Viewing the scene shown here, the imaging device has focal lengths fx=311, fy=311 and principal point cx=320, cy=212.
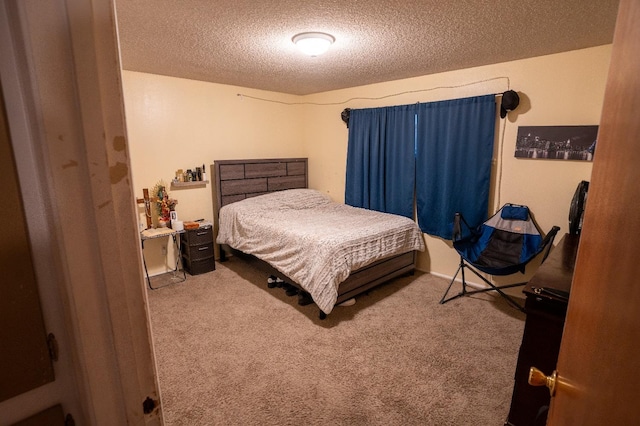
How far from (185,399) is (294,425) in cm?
73

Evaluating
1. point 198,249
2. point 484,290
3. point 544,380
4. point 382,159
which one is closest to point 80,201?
point 544,380

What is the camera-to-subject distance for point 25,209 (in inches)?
18.5

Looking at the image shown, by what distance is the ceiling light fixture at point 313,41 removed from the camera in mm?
2340

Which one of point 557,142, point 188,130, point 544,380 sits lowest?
point 544,380

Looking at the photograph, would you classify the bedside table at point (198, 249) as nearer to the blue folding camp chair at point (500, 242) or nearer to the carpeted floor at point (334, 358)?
the carpeted floor at point (334, 358)

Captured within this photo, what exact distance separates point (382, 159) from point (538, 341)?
294 cm

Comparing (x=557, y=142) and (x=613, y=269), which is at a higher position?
(x=557, y=142)

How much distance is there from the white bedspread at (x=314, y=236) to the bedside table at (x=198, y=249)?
24cm

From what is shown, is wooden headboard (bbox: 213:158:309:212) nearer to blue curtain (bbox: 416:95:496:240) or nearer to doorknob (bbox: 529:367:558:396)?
blue curtain (bbox: 416:95:496:240)

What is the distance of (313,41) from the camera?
2371mm

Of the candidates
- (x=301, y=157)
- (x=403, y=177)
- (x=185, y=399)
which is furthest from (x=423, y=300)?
(x=301, y=157)

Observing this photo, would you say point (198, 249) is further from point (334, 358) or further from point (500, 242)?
point (500, 242)

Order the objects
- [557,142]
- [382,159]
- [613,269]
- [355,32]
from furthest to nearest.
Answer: [382,159], [557,142], [355,32], [613,269]

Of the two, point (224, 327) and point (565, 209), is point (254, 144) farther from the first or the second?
point (565, 209)
